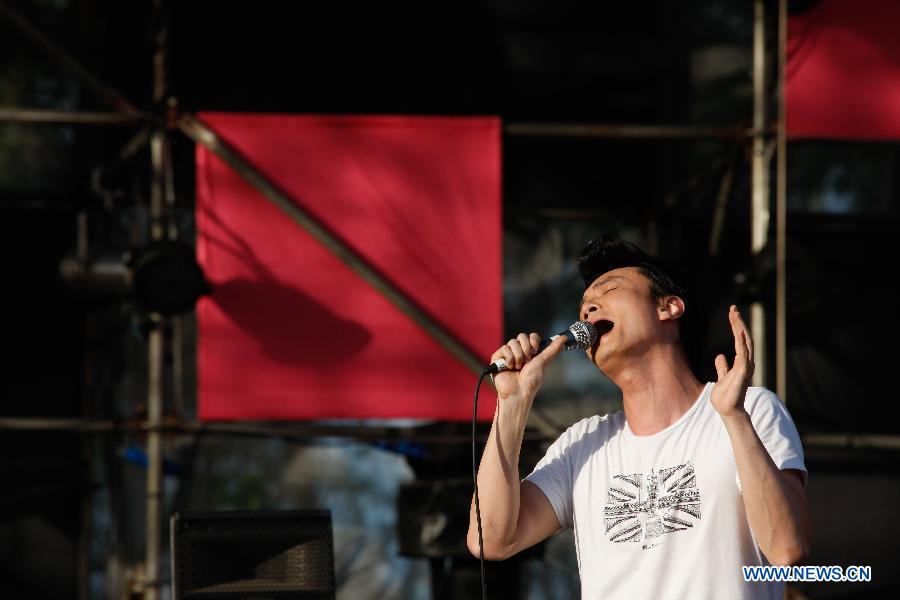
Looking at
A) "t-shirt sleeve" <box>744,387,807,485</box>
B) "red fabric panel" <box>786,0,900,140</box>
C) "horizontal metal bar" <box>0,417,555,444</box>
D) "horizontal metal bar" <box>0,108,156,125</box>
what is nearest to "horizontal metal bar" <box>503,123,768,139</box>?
"red fabric panel" <box>786,0,900,140</box>

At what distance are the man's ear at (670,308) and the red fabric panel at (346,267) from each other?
2383 mm

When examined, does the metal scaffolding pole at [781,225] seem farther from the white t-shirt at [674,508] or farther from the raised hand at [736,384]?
the raised hand at [736,384]

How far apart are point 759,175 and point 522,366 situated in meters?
3.03

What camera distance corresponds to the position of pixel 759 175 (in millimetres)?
5715

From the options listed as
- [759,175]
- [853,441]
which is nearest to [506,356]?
[759,175]

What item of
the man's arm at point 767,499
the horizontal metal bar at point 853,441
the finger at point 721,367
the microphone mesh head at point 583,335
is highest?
the horizontal metal bar at point 853,441

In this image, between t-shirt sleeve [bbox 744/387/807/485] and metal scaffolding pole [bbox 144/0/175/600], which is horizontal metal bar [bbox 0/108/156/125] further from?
t-shirt sleeve [bbox 744/387/807/485]

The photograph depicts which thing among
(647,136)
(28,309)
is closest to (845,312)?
(647,136)

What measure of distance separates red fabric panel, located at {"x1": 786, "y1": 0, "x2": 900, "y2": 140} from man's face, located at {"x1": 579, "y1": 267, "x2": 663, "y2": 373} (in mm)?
2805

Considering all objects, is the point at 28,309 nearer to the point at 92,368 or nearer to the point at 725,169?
the point at 92,368

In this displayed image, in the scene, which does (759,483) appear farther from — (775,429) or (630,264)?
(630,264)

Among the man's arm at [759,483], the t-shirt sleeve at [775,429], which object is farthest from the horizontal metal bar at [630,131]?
the man's arm at [759,483]

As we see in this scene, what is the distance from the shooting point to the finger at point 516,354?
2.97 m

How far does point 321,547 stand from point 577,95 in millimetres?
3201
